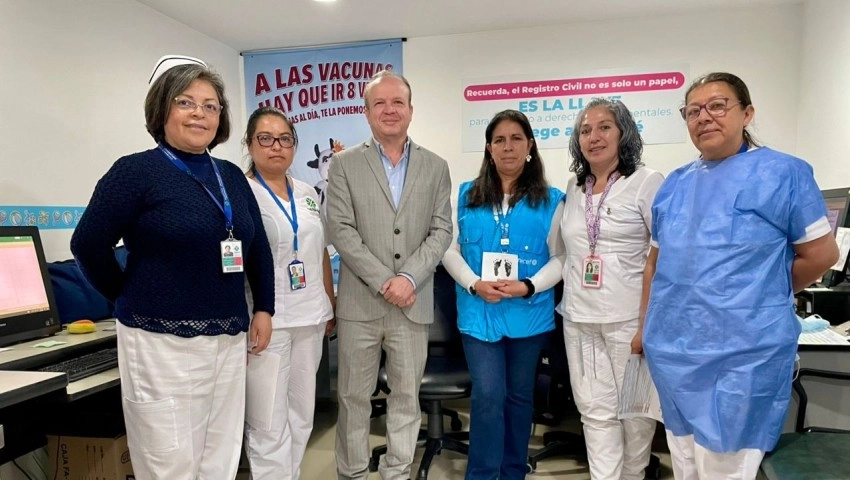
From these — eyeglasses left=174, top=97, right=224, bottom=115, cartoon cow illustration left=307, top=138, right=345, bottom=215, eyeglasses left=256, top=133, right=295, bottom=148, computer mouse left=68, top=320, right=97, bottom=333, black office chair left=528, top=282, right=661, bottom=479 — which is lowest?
black office chair left=528, top=282, right=661, bottom=479

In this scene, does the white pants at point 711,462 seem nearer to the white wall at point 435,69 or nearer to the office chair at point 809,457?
the office chair at point 809,457

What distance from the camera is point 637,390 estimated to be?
1.78 metres

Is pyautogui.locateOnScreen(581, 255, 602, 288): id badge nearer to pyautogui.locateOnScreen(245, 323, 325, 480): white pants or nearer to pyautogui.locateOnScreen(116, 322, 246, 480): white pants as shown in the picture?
pyautogui.locateOnScreen(245, 323, 325, 480): white pants

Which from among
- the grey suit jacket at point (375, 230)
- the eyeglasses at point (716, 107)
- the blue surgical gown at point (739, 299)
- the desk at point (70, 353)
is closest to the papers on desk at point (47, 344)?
the desk at point (70, 353)

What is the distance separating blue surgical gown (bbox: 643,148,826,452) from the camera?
1.35m

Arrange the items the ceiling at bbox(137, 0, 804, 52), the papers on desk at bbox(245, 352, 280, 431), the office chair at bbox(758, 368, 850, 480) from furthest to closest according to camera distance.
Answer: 1. the ceiling at bbox(137, 0, 804, 52)
2. the papers on desk at bbox(245, 352, 280, 431)
3. the office chair at bbox(758, 368, 850, 480)

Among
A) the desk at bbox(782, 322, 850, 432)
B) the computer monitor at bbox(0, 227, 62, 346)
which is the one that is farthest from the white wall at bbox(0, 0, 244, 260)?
the desk at bbox(782, 322, 850, 432)

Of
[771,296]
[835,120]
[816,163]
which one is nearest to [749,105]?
[771,296]

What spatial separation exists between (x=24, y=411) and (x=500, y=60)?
369 cm

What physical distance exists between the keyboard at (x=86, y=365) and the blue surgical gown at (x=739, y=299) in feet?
6.13

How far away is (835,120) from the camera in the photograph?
3.03m

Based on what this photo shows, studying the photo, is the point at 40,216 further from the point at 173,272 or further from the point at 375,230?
the point at 375,230

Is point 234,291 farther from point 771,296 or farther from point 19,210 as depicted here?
point 19,210

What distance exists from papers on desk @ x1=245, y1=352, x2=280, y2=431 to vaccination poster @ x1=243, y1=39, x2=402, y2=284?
2480 millimetres
